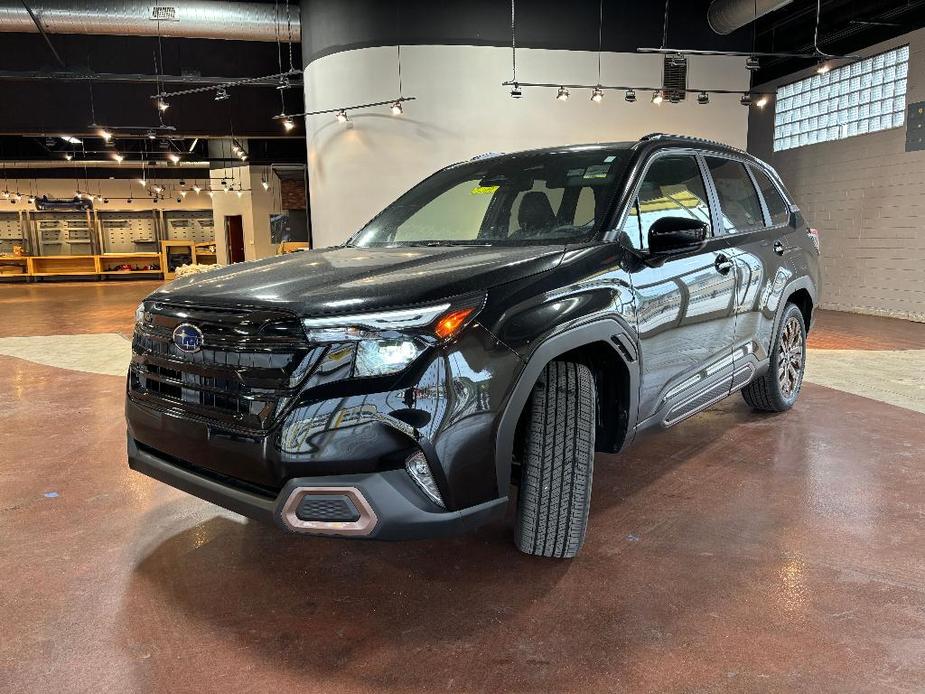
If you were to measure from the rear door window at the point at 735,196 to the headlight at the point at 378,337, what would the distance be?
1999 mm

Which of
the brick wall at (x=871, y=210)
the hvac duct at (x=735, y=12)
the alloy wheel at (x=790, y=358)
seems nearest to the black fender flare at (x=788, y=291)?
the alloy wheel at (x=790, y=358)

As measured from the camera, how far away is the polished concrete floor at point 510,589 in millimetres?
1838

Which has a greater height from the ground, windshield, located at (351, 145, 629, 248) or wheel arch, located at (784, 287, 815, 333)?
windshield, located at (351, 145, 629, 248)

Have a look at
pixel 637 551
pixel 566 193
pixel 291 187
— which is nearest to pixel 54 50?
pixel 291 187

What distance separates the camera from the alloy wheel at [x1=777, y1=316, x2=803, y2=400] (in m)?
4.06

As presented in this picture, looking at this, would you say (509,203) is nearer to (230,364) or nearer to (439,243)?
(439,243)

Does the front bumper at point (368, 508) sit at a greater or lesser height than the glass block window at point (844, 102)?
lesser

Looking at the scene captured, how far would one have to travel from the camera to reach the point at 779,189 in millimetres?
3957

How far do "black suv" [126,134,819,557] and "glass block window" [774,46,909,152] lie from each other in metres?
8.77

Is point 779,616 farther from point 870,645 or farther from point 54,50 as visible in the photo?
point 54,50

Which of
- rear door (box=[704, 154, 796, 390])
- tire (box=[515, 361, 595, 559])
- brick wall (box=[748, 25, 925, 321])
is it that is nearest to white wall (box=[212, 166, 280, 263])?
brick wall (box=[748, 25, 925, 321])

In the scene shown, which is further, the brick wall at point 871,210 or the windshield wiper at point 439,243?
the brick wall at point 871,210

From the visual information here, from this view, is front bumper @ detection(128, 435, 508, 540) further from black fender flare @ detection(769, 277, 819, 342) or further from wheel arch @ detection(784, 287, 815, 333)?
wheel arch @ detection(784, 287, 815, 333)

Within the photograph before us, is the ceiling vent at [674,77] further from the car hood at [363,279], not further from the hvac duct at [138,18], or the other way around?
the car hood at [363,279]
